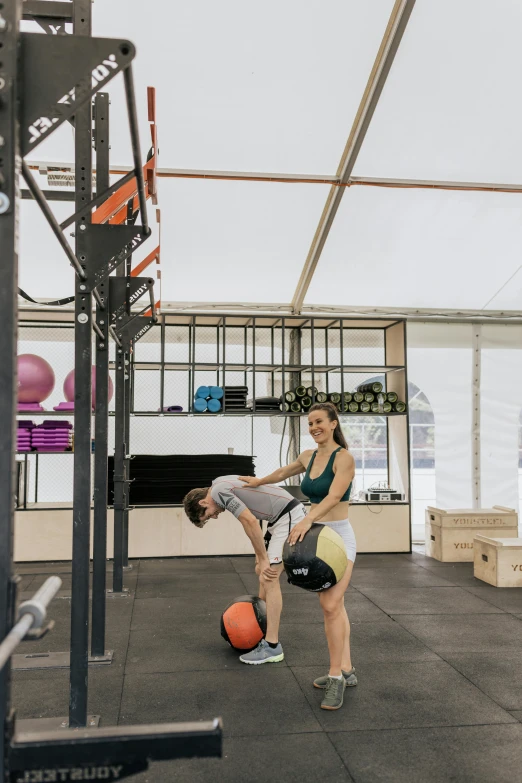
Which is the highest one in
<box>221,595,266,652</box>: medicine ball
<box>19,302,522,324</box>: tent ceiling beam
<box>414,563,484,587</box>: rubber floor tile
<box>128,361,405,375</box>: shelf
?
<box>19,302,522,324</box>: tent ceiling beam

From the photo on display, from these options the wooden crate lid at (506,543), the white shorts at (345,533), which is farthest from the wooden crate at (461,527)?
the white shorts at (345,533)

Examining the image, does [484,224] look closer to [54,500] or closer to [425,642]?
[425,642]

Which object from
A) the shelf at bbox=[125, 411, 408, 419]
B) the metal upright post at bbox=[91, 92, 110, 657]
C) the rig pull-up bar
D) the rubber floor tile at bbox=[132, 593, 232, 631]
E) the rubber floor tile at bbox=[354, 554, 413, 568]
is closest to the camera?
the rig pull-up bar

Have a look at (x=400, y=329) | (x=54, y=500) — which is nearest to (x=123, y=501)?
(x=54, y=500)

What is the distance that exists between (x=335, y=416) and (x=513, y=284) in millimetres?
5091

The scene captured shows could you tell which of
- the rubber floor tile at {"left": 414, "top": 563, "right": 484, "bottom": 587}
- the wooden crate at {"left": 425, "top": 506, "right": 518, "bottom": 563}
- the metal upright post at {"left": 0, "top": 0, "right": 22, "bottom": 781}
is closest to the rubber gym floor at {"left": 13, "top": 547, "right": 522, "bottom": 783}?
the rubber floor tile at {"left": 414, "top": 563, "right": 484, "bottom": 587}

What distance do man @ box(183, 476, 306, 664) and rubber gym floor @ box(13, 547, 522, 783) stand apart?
0.15m

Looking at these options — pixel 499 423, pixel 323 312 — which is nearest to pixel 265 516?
pixel 323 312

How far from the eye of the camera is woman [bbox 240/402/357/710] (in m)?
3.33

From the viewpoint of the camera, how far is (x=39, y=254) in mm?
6945

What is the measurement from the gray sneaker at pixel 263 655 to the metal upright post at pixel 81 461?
49.1 inches

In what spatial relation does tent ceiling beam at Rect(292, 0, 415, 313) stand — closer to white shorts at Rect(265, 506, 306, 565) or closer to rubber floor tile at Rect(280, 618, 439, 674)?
white shorts at Rect(265, 506, 306, 565)

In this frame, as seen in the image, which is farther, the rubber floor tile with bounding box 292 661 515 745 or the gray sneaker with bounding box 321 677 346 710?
the gray sneaker with bounding box 321 677 346 710

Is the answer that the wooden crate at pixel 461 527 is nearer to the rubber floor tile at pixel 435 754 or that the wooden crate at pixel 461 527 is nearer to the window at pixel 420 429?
the window at pixel 420 429
